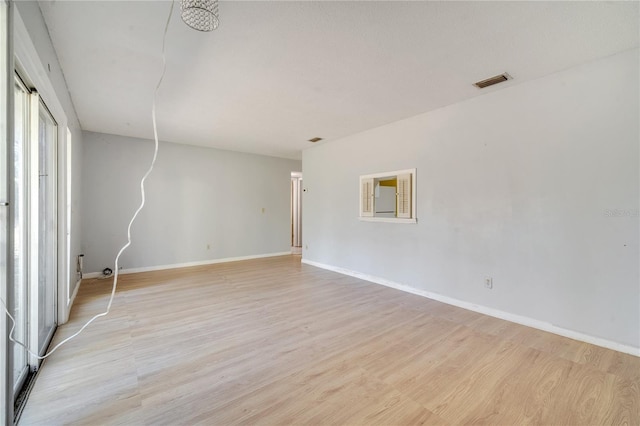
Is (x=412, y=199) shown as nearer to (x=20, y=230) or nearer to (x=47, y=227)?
(x=20, y=230)

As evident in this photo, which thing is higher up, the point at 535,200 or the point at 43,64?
the point at 43,64

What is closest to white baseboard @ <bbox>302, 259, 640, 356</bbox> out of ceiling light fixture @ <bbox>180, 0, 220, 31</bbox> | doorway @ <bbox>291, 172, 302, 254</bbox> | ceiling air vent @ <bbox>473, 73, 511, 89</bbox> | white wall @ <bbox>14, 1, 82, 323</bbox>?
ceiling air vent @ <bbox>473, 73, 511, 89</bbox>

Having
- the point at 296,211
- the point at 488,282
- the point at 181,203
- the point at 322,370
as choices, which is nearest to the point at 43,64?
the point at 322,370

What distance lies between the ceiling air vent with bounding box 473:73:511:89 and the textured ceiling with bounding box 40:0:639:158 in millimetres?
67

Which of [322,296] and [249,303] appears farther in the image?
[322,296]

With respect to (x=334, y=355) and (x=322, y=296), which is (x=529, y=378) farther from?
(x=322, y=296)

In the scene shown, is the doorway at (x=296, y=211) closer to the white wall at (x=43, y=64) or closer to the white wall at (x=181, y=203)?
the white wall at (x=181, y=203)

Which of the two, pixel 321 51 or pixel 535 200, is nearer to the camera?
pixel 321 51

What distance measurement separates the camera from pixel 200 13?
1.51 meters

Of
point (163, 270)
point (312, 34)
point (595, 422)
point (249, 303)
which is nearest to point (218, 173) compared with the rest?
point (163, 270)

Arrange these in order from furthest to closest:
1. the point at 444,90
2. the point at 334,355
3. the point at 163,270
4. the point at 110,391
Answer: the point at 163,270
the point at 444,90
the point at 334,355
the point at 110,391

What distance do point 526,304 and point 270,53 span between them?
3.55 metres

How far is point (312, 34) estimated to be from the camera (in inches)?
82.5

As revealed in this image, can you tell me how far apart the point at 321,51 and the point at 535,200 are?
102 inches
